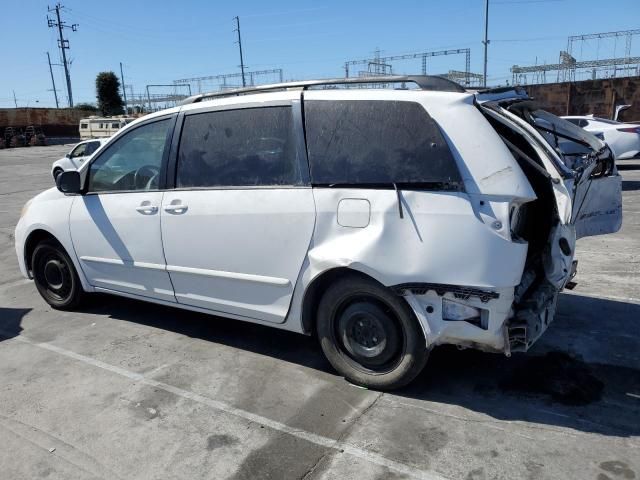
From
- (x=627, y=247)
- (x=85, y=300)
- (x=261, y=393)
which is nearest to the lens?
(x=261, y=393)

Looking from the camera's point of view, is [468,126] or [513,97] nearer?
[468,126]

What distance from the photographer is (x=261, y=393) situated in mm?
3723

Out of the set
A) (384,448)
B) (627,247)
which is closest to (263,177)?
(384,448)

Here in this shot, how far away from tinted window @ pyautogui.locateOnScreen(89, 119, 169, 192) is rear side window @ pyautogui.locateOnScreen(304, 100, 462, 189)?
148 centimetres

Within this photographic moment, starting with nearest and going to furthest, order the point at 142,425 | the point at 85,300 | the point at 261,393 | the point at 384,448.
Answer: the point at 384,448
the point at 142,425
the point at 261,393
the point at 85,300

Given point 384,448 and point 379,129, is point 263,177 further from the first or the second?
point 384,448

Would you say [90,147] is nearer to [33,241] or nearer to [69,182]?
[33,241]

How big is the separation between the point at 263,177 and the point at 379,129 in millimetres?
915

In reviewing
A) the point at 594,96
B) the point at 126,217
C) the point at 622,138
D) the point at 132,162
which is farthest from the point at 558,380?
the point at 594,96

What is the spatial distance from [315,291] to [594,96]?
84.0 feet

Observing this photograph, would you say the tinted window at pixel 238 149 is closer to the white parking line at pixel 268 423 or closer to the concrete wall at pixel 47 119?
the white parking line at pixel 268 423

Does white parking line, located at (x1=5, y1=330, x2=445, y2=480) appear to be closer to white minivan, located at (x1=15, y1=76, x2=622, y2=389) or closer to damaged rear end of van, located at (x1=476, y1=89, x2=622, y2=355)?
white minivan, located at (x1=15, y1=76, x2=622, y2=389)

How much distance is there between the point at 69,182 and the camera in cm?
488

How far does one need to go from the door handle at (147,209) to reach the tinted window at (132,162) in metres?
0.17
